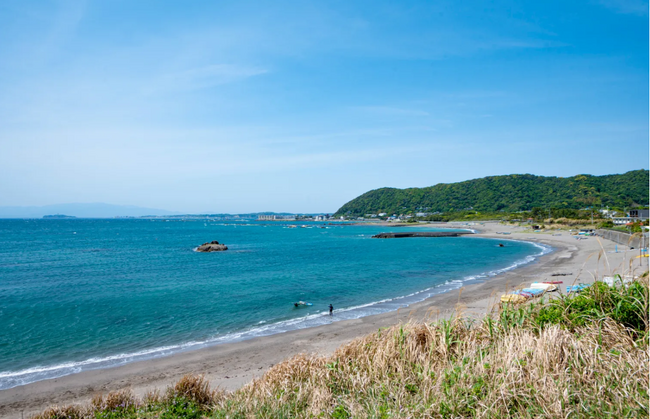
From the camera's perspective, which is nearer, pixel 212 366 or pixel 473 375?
pixel 473 375

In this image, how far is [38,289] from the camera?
1180 inches

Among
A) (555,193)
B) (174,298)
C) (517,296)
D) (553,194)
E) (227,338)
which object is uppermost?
(555,193)

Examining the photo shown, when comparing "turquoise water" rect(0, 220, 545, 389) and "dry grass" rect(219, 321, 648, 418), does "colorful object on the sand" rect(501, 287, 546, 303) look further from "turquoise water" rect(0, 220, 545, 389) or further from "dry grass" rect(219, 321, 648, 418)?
"turquoise water" rect(0, 220, 545, 389)

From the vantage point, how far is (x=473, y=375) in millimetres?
5125

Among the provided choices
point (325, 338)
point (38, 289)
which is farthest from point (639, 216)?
point (38, 289)

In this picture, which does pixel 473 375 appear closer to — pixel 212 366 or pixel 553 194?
pixel 212 366

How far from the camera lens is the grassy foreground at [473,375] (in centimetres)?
459

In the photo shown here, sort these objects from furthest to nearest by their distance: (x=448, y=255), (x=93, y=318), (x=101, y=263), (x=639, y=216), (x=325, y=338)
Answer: (x=639, y=216) < (x=448, y=255) < (x=101, y=263) < (x=93, y=318) < (x=325, y=338)

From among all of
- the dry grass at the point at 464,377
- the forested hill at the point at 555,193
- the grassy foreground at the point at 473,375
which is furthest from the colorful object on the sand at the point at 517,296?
the forested hill at the point at 555,193

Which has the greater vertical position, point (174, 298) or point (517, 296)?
point (517, 296)

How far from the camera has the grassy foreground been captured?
4.59m

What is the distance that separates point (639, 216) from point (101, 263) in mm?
97955

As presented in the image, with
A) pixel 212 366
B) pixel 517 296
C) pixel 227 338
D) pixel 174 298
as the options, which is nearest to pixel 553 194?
pixel 174 298

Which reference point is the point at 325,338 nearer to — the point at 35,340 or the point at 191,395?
the point at 191,395
